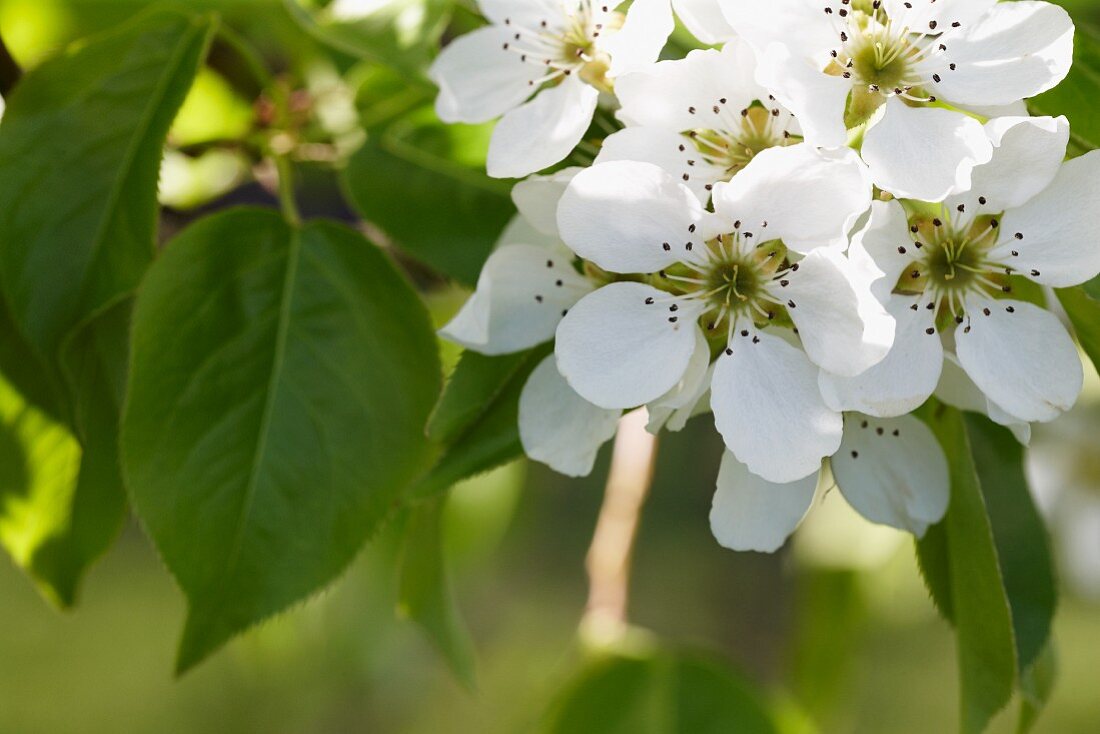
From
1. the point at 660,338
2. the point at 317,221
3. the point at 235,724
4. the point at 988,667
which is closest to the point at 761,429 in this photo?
the point at 660,338

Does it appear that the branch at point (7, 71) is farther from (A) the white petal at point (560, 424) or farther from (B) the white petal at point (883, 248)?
(B) the white petal at point (883, 248)

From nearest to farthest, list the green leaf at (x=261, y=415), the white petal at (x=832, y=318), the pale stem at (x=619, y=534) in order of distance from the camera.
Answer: the white petal at (x=832, y=318) < the green leaf at (x=261, y=415) < the pale stem at (x=619, y=534)

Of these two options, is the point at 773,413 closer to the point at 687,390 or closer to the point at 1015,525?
the point at 687,390

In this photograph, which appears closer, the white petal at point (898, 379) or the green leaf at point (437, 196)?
the white petal at point (898, 379)

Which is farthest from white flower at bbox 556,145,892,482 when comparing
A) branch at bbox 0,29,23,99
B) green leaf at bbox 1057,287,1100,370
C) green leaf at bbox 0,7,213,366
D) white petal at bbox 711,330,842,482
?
branch at bbox 0,29,23,99

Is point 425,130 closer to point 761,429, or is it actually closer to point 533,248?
point 533,248

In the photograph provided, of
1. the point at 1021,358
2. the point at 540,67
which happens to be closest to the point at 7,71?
the point at 540,67

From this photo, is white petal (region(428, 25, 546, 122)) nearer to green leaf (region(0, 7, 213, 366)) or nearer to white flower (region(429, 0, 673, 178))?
white flower (region(429, 0, 673, 178))

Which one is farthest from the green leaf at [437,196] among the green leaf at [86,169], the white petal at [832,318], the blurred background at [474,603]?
the white petal at [832,318]
